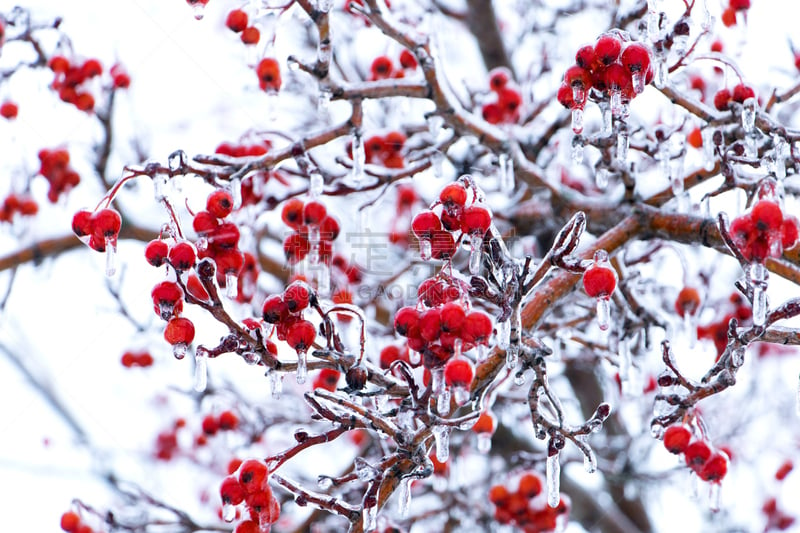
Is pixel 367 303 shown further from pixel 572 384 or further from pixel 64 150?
pixel 572 384

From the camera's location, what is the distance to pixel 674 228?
226 centimetres

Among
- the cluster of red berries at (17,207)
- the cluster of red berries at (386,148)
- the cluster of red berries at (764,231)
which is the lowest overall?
the cluster of red berries at (764,231)

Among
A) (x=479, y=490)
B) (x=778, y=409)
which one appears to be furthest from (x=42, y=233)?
(x=778, y=409)

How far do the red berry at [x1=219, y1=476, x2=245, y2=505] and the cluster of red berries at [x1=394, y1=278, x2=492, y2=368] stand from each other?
19.1 inches

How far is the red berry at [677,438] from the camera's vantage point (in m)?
1.91

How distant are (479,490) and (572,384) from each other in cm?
106

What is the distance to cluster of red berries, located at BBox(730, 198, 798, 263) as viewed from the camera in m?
1.46

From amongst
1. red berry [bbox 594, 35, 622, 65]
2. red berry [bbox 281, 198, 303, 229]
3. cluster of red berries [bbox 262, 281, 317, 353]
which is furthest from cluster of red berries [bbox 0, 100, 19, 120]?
red berry [bbox 594, 35, 622, 65]

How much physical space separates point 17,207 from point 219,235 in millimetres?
1956

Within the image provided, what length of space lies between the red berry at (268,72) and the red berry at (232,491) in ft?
4.56

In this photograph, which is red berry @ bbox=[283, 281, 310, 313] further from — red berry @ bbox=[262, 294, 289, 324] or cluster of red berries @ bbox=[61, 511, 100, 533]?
cluster of red berries @ bbox=[61, 511, 100, 533]

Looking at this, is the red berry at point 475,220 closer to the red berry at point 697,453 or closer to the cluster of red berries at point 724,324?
the red berry at point 697,453

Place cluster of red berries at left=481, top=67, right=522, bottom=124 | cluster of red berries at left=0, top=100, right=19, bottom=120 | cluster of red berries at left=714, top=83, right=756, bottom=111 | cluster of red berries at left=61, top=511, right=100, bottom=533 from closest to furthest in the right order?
cluster of red berries at left=714, top=83, right=756, bottom=111
cluster of red berries at left=61, top=511, right=100, bottom=533
cluster of red berries at left=0, top=100, right=19, bottom=120
cluster of red berries at left=481, top=67, right=522, bottom=124

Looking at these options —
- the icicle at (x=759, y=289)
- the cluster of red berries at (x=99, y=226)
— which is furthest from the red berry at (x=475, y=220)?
the cluster of red berries at (x=99, y=226)
